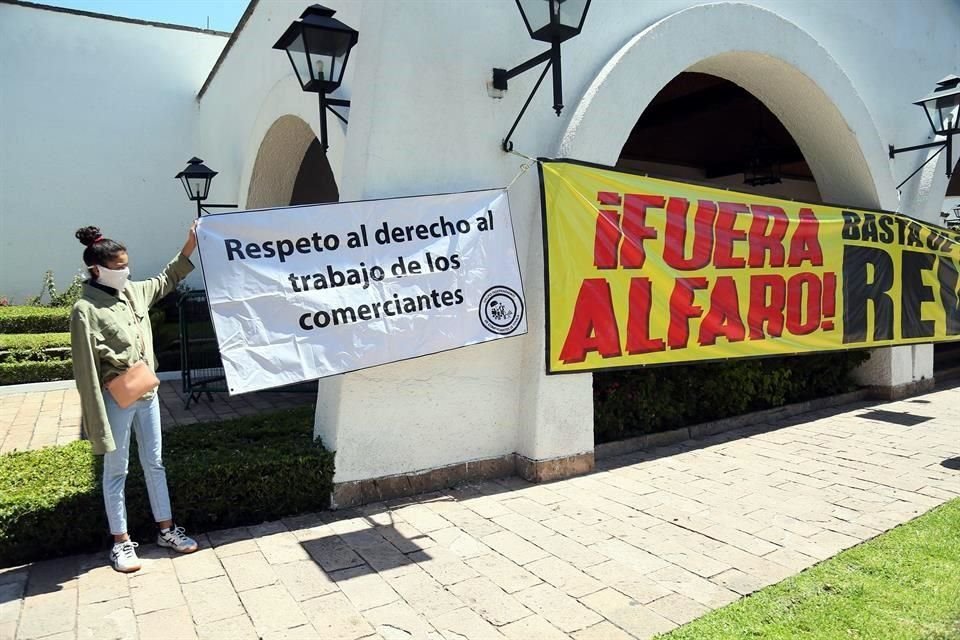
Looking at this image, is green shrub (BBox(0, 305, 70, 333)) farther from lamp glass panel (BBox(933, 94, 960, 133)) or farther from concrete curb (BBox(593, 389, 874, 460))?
lamp glass panel (BBox(933, 94, 960, 133))

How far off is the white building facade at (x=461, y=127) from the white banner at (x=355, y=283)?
260 mm

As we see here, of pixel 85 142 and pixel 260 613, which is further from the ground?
pixel 85 142

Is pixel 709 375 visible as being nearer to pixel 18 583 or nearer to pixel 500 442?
pixel 500 442

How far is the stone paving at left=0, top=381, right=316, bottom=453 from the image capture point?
21.1 feet

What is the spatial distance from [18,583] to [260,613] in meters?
1.42

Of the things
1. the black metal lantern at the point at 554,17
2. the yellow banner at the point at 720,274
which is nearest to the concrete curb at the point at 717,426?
the yellow banner at the point at 720,274

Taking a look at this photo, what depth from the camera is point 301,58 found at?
15.5ft

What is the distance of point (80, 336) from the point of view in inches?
131

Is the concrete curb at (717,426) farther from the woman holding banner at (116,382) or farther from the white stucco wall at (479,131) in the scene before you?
the woman holding banner at (116,382)

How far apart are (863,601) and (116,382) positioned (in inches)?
159

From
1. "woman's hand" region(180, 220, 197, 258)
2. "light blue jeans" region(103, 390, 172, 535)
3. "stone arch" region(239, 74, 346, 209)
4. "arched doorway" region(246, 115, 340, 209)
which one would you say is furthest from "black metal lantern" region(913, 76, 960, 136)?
"light blue jeans" region(103, 390, 172, 535)

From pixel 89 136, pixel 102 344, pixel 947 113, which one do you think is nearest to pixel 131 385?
pixel 102 344

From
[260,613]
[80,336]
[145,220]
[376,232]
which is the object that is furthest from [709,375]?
[145,220]

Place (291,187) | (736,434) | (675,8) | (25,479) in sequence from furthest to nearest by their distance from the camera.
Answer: (291,187), (736,434), (675,8), (25,479)
